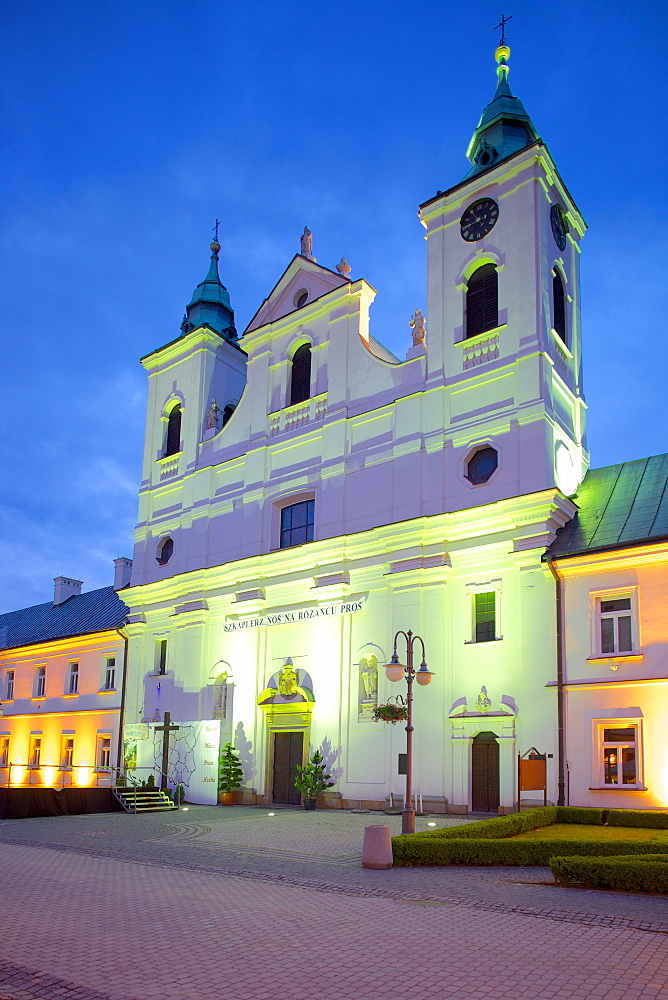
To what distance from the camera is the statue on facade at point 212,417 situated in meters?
38.0

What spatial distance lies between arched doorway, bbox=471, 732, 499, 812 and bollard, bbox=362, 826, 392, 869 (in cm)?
1057

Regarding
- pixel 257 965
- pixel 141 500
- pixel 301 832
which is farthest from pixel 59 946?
pixel 141 500

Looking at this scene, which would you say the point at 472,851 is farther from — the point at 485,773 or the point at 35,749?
the point at 35,749

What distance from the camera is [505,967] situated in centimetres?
846

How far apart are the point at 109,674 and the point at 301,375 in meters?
17.0

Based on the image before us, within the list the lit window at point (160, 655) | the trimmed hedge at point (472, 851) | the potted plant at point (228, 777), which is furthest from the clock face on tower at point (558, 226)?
the lit window at point (160, 655)

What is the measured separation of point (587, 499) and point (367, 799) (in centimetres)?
1152

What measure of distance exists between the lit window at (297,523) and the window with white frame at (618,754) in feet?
43.0

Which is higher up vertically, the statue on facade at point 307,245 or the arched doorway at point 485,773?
the statue on facade at point 307,245

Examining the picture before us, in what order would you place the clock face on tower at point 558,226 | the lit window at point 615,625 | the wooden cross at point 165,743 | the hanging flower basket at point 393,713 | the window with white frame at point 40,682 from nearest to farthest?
the lit window at point 615,625, the hanging flower basket at point 393,713, the clock face on tower at point 558,226, the wooden cross at point 165,743, the window with white frame at point 40,682

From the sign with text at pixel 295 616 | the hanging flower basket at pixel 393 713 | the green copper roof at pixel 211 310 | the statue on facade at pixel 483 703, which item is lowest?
the hanging flower basket at pixel 393 713

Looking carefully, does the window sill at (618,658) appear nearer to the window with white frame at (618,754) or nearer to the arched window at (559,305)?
the window with white frame at (618,754)

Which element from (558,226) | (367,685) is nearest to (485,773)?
(367,685)

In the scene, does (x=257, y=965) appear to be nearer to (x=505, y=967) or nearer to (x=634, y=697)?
(x=505, y=967)
